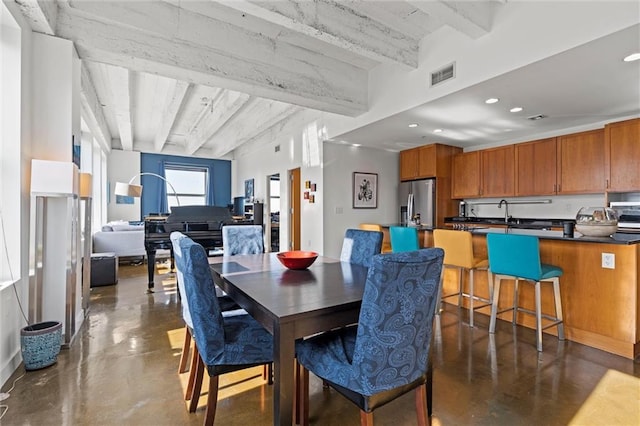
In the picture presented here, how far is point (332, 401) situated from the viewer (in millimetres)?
1858

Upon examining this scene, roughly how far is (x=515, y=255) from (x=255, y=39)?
130 inches

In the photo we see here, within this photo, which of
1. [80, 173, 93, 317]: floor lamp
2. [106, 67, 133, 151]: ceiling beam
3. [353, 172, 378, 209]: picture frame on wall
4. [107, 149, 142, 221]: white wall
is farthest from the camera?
[107, 149, 142, 221]: white wall

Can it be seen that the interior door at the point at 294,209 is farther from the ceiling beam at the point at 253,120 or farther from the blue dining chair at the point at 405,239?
the blue dining chair at the point at 405,239

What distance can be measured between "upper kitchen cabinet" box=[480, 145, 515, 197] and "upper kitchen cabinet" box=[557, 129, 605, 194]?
64 centimetres

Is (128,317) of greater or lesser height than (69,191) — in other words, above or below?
below

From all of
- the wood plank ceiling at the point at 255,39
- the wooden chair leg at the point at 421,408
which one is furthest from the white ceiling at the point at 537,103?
the wooden chair leg at the point at 421,408

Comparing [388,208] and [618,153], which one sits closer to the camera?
[618,153]

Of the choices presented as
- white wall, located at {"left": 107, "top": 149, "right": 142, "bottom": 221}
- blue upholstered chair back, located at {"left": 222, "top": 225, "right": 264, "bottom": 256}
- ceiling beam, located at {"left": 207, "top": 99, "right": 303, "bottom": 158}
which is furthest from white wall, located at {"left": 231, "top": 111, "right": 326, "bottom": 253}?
white wall, located at {"left": 107, "top": 149, "right": 142, "bottom": 221}

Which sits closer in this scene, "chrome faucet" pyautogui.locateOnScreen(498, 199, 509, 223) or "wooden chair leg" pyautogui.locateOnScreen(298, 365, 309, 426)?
"wooden chair leg" pyautogui.locateOnScreen(298, 365, 309, 426)

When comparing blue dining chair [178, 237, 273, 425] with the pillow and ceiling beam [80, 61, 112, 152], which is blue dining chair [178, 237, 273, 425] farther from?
the pillow

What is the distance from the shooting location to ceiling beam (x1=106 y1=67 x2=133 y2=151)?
4297 mm

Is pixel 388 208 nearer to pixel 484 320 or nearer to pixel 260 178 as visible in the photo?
pixel 484 320

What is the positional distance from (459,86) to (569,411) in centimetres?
266

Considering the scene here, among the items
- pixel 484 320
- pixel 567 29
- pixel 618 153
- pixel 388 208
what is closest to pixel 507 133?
pixel 618 153
